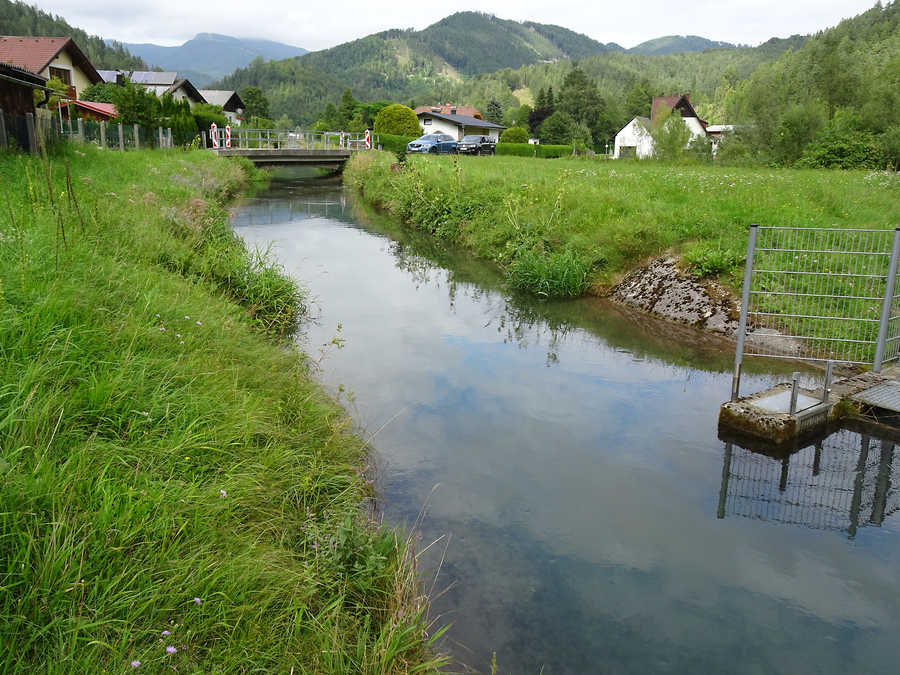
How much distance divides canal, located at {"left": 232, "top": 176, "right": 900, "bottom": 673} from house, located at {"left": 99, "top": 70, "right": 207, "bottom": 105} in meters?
59.4

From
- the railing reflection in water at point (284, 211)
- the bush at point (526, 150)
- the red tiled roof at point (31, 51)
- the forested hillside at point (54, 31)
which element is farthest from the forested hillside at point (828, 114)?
the forested hillside at point (54, 31)

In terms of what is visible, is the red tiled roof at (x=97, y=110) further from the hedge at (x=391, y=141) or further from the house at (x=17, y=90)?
the house at (x=17, y=90)

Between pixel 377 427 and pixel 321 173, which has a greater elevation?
pixel 321 173

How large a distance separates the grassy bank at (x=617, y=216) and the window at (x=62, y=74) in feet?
111

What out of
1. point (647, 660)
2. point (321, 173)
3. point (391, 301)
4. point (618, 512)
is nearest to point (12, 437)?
point (647, 660)

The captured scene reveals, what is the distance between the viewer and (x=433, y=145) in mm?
42594

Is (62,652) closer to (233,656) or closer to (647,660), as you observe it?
(233,656)

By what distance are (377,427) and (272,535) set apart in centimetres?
270

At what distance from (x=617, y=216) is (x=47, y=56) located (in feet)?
134

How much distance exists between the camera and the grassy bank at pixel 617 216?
12.6 metres

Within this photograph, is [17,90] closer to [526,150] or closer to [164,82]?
[526,150]

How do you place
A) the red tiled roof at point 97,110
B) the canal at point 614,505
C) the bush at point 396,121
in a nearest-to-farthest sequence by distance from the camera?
the canal at point 614,505 → the red tiled roof at point 97,110 → the bush at point 396,121

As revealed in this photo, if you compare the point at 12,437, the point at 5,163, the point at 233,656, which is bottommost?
the point at 233,656

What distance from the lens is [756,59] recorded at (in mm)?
168875
